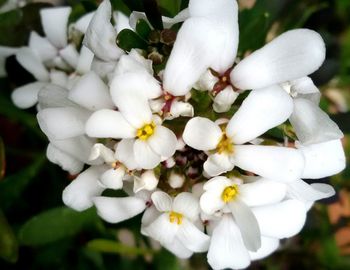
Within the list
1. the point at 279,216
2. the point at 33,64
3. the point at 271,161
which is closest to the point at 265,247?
the point at 279,216

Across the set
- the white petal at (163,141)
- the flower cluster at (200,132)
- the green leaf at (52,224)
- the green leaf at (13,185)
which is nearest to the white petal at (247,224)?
the flower cluster at (200,132)

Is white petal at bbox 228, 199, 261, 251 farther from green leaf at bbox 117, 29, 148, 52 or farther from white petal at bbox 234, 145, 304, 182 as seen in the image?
green leaf at bbox 117, 29, 148, 52

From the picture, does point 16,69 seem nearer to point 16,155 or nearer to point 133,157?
point 16,155

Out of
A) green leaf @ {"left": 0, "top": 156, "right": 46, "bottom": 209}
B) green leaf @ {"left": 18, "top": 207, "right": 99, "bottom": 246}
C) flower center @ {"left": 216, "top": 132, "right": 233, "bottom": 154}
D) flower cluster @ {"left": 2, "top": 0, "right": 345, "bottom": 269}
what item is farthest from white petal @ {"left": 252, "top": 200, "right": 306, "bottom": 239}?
green leaf @ {"left": 0, "top": 156, "right": 46, "bottom": 209}

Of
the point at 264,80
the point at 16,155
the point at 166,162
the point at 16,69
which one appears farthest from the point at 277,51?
the point at 16,155

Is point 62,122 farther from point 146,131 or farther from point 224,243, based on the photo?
point 224,243

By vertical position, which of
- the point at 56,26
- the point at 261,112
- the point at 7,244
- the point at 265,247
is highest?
the point at 261,112

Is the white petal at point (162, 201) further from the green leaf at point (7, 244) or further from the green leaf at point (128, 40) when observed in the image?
the green leaf at point (7, 244)
